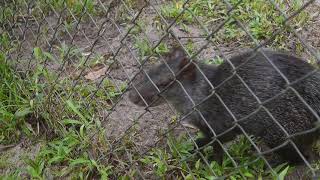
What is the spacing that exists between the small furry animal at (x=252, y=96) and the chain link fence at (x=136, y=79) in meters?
0.03

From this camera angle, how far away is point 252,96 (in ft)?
11.5

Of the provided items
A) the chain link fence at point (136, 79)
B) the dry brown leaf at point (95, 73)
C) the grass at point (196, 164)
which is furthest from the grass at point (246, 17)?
the grass at point (196, 164)

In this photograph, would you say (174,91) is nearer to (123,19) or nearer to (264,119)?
(264,119)

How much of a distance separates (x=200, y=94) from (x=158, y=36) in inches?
55.4

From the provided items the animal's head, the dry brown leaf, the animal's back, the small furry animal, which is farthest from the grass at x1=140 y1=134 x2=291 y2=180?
the dry brown leaf

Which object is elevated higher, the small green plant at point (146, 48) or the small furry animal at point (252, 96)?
the small green plant at point (146, 48)

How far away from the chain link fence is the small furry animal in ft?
0.09

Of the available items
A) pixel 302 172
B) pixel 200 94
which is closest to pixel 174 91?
pixel 200 94

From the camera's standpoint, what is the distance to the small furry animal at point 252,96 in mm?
3275

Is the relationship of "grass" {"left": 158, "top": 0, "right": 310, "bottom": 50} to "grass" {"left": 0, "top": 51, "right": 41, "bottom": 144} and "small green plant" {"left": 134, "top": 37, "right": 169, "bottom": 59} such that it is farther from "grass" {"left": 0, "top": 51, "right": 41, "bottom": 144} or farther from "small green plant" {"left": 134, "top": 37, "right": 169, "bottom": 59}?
"grass" {"left": 0, "top": 51, "right": 41, "bottom": 144}

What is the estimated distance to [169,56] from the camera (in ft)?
12.4

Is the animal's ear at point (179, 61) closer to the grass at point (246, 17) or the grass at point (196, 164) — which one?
the grass at point (196, 164)

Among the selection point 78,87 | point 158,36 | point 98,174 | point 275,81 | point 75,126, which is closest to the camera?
point 275,81

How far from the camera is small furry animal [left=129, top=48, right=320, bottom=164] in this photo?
3.28m
